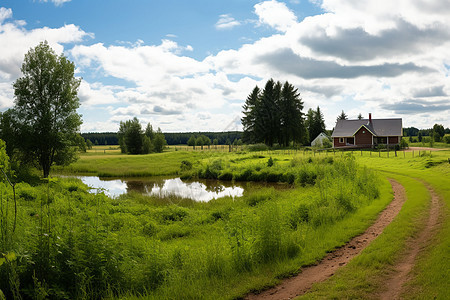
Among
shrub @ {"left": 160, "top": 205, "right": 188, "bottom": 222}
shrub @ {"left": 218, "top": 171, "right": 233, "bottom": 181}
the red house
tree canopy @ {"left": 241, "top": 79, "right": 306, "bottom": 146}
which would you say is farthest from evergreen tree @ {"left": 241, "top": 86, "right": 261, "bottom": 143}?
shrub @ {"left": 160, "top": 205, "right": 188, "bottom": 222}

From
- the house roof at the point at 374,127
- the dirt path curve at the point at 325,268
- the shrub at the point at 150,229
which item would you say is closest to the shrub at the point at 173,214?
the shrub at the point at 150,229

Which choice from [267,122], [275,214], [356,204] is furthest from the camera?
[267,122]

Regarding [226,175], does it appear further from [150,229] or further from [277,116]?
[277,116]

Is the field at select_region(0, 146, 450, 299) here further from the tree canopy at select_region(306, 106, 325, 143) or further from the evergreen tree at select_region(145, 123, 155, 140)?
the evergreen tree at select_region(145, 123, 155, 140)

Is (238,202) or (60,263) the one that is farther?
(238,202)

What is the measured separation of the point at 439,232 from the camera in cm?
912

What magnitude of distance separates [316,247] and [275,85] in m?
69.0

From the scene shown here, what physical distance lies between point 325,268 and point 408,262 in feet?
6.24

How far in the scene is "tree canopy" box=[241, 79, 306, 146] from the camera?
69500 mm

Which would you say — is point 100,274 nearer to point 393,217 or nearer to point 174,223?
point 174,223

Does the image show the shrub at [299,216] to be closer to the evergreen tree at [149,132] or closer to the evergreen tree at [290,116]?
the evergreen tree at [290,116]

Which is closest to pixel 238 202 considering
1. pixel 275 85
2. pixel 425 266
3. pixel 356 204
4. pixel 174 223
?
pixel 174 223

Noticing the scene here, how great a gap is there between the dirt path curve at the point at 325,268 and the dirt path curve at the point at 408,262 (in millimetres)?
1102

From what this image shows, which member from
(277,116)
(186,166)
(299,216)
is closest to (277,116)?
(277,116)
